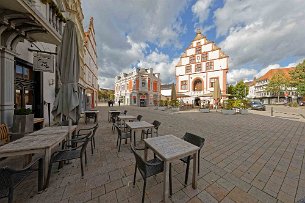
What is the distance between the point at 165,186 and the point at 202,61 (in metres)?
34.8

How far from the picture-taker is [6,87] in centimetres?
485

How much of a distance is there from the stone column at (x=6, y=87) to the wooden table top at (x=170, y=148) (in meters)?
5.26

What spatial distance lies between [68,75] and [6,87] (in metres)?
3.05

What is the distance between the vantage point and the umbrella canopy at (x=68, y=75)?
3709 millimetres

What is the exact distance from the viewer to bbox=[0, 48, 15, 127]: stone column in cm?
471

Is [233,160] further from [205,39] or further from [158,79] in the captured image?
[158,79]

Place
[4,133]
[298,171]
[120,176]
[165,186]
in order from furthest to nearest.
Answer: [4,133]
[298,171]
[120,176]
[165,186]

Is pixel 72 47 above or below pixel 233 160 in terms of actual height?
above

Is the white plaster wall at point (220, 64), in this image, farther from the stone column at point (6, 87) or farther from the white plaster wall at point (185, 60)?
the stone column at point (6, 87)

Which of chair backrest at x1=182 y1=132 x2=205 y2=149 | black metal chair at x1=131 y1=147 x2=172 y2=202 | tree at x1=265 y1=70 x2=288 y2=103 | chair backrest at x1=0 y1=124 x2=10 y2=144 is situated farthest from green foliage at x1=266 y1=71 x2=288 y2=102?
chair backrest at x1=0 y1=124 x2=10 y2=144

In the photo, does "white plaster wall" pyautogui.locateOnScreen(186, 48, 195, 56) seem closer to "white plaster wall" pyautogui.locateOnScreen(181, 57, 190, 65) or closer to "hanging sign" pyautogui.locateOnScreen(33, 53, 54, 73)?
"white plaster wall" pyautogui.locateOnScreen(181, 57, 190, 65)

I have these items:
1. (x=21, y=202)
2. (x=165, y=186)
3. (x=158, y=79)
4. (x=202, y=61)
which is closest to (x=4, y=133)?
(x=21, y=202)

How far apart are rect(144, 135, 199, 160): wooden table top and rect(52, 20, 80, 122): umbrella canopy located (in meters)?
2.31

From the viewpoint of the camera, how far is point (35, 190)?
2668 mm
